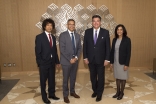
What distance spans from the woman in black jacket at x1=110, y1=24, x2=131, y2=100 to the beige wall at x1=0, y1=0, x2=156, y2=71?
2.30 metres

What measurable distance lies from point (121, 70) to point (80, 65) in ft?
7.84

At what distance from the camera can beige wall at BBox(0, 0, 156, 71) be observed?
16.0ft

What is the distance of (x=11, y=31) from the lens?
16.2 feet

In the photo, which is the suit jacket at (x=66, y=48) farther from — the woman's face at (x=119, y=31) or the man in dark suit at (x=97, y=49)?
the woman's face at (x=119, y=31)

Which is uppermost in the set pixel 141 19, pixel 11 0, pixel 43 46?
pixel 11 0

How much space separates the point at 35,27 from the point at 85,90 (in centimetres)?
265

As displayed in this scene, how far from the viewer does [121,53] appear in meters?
2.93

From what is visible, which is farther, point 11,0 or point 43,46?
point 11,0

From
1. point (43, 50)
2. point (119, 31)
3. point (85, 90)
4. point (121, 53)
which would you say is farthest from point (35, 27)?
point (121, 53)

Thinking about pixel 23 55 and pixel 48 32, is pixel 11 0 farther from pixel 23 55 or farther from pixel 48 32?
pixel 48 32

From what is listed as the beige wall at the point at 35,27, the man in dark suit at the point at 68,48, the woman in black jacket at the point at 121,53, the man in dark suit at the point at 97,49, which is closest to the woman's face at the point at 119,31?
the woman in black jacket at the point at 121,53

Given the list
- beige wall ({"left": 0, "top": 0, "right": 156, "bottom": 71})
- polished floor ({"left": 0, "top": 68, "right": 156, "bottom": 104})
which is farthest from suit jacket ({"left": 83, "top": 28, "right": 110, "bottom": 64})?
beige wall ({"left": 0, "top": 0, "right": 156, "bottom": 71})

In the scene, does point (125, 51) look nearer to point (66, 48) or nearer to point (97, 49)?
point (97, 49)

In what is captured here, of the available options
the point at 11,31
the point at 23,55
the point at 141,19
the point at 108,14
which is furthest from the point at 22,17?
the point at 141,19
